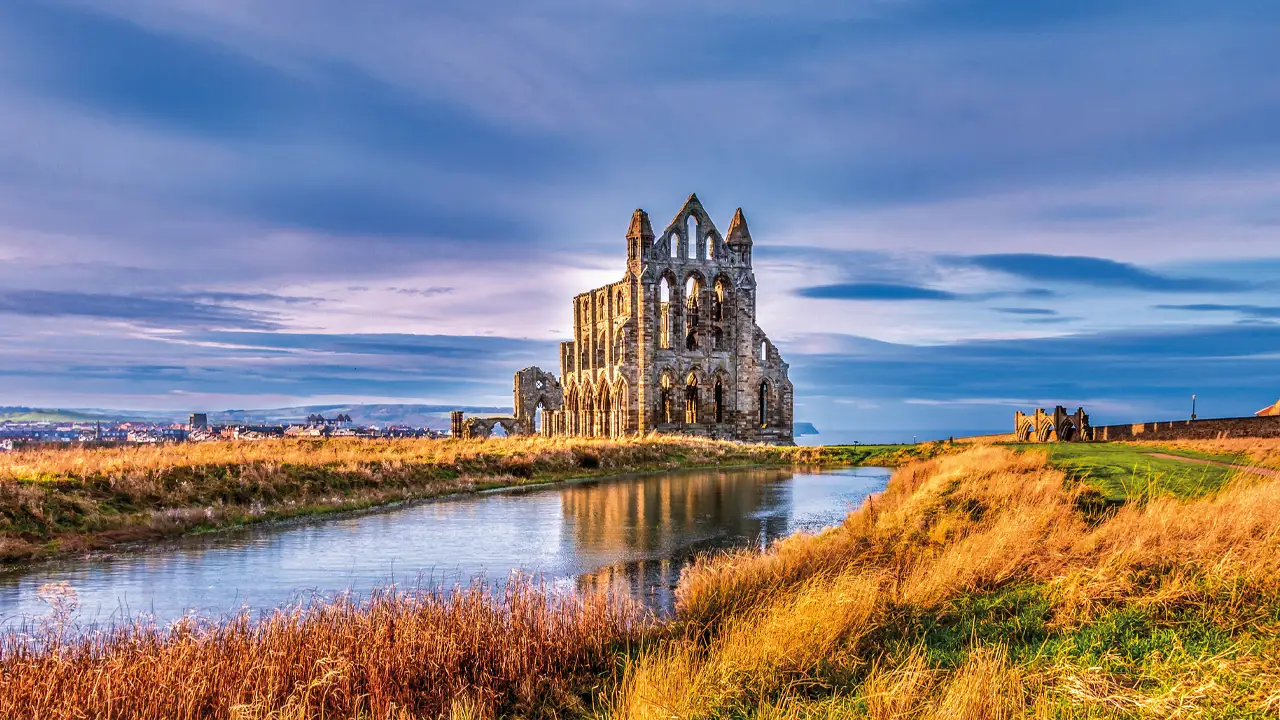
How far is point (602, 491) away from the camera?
31188 mm

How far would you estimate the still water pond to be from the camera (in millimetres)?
12789

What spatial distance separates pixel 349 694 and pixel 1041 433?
37726 mm

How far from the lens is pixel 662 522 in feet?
72.5

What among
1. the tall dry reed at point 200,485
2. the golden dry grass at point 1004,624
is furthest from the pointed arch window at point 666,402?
the golden dry grass at point 1004,624

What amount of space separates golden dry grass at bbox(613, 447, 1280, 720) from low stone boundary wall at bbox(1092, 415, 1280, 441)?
76.5 feet

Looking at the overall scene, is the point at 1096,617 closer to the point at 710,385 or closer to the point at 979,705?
the point at 979,705

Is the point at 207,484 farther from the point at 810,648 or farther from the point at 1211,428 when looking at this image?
the point at 1211,428

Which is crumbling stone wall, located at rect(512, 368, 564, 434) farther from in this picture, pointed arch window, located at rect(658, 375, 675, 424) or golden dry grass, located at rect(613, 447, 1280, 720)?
golden dry grass, located at rect(613, 447, 1280, 720)

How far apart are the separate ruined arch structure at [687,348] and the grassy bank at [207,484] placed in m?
23.5

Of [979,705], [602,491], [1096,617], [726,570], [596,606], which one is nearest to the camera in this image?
[979,705]

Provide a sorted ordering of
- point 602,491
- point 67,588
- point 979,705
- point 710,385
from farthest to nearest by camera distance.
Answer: point 710,385 < point 602,491 < point 67,588 < point 979,705

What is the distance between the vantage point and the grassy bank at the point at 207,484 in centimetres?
1766

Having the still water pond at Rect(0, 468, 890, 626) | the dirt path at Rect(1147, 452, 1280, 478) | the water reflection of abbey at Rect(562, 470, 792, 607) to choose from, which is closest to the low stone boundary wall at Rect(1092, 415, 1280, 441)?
the dirt path at Rect(1147, 452, 1280, 478)

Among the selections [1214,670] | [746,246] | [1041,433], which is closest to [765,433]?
[746,246]
